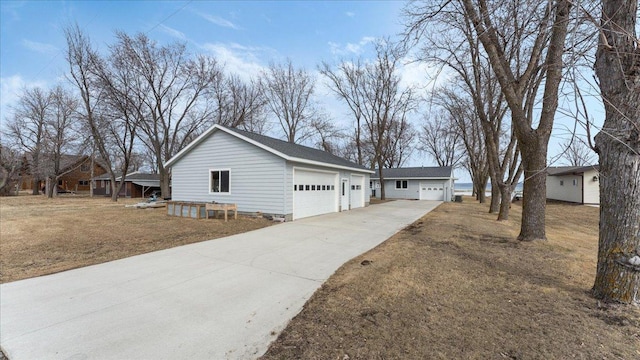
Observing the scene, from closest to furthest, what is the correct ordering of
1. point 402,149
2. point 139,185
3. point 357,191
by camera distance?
point 357,191 → point 139,185 → point 402,149

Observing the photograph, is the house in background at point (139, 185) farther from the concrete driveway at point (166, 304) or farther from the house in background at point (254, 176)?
the concrete driveway at point (166, 304)

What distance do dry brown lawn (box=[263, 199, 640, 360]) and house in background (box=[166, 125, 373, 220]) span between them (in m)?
6.33

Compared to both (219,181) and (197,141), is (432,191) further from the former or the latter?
(197,141)

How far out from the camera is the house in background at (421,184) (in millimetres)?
28453

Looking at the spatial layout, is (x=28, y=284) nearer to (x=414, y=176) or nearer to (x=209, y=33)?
(x=209, y=33)

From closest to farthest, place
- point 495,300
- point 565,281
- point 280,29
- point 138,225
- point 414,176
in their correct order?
point 495,300, point 565,281, point 138,225, point 280,29, point 414,176

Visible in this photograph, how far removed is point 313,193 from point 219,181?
4.35 meters

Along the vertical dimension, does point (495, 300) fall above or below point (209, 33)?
below

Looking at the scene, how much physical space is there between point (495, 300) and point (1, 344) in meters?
5.28

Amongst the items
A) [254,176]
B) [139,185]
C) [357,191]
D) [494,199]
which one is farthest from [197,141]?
[139,185]

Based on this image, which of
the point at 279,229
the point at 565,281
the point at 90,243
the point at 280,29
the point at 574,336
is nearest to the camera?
the point at 574,336

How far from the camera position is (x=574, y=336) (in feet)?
8.54

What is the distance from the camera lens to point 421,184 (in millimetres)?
29266

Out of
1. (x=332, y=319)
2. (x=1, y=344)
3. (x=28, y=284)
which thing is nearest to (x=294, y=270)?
(x=332, y=319)
